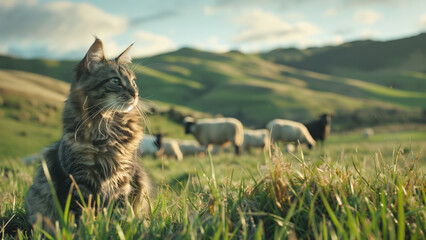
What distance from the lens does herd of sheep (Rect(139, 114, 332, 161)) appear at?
2020cm

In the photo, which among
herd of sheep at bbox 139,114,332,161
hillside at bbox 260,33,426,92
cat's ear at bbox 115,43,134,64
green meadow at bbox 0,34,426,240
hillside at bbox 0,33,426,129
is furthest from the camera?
hillside at bbox 260,33,426,92

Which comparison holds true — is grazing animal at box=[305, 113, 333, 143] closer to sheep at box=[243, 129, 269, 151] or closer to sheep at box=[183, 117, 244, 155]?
sheep at box=[243, 129, 269, 151]

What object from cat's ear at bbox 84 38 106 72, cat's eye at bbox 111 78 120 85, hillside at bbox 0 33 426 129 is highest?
cat's ear at bbox 84 38 106 72

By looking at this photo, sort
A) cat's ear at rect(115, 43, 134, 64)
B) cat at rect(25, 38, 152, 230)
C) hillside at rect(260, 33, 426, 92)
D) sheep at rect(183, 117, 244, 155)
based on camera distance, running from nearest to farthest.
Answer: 1. cat at rect(25, 38, 152, 230)
2. cat's ear at rect(115, 43, 134, 64)
3. sheep at rect(183, 117, 244, 155)
4. hillside at rect(260, 33, 426, 92)

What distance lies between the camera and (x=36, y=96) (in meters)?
32.7

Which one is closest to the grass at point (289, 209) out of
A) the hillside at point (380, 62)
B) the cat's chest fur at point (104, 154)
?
the cat's chest fur at point (104, 154)

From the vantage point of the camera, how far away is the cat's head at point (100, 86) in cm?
337

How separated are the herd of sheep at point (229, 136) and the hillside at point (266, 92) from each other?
19.2m

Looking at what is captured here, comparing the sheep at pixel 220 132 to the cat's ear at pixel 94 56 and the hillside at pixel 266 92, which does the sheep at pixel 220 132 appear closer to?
the cat's ear at pixel 94 56

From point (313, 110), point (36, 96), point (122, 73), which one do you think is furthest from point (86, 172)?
point (313, 110)

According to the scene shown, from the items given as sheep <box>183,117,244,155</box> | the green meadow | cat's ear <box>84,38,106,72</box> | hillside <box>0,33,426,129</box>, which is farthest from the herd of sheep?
hillside <box>0,33,426,129</box>

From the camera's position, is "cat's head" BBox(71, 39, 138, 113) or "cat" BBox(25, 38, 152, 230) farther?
"cat's head" BBox(71, 39, 138, 113)

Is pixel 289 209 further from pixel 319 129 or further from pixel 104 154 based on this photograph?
pixel 319 129

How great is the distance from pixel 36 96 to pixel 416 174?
36499mm
